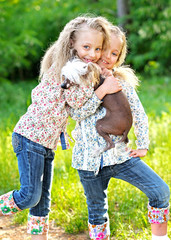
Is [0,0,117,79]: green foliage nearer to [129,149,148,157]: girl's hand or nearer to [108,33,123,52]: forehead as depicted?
[108,33,123,52]: forehead

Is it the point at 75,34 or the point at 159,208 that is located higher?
the point at 75,34

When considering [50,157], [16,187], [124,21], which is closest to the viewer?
[50,157]

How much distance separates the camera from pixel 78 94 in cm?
219

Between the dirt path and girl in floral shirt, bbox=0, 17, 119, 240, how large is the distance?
618 millimetres

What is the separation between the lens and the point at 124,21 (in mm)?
13305

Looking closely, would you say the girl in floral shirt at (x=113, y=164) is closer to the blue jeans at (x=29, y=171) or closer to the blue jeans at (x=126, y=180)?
the blue jeans at (x=126, y=180)

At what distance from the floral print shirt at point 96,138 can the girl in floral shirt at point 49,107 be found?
107 millimetres

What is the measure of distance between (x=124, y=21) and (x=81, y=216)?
11.3m

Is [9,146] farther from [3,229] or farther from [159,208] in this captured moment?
[159,208]

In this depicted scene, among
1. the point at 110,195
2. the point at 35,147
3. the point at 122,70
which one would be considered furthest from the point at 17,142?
the point at 110,195

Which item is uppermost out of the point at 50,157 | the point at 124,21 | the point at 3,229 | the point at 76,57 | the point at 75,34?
the point at 124,21

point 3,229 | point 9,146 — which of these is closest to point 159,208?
point 3,229

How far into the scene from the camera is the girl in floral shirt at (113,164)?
2221mm

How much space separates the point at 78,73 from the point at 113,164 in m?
0.60
